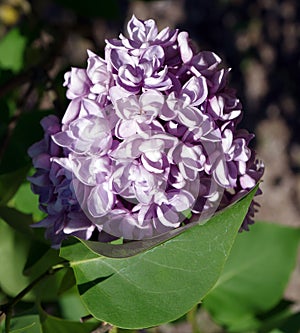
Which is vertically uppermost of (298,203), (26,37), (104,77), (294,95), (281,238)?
(104,77)

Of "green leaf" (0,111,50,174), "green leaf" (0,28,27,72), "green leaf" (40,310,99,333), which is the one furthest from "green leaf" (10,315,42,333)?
"green leaf" (0,28,27,72)

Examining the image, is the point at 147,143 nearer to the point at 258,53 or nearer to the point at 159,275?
the point at 159,275

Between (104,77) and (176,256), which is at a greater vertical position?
(104,77)

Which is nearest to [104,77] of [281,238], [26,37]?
[281,238]

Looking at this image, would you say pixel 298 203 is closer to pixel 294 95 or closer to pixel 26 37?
pixel 294 95

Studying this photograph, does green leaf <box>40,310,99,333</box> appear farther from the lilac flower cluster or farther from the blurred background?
the blurred background

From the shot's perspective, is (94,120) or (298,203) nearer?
(94,120)
